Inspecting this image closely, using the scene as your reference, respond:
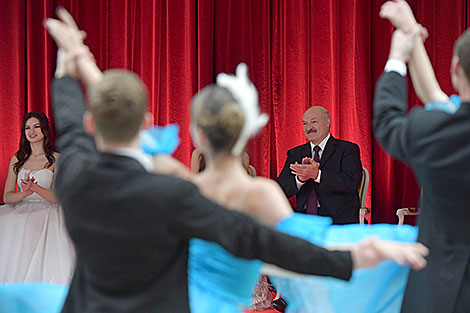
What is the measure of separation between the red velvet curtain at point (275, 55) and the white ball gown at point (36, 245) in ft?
4.46

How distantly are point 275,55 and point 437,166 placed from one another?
16.3 ft

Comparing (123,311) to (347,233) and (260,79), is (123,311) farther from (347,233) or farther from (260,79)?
(260,79)

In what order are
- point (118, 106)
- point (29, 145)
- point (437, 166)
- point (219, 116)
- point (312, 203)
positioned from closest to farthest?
point (118, 106)
point (219, 116)
point (437, 166)
point (312, 203)
point (29, 145)

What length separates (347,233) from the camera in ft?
6.33

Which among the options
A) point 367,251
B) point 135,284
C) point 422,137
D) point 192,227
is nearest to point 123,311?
point 135,284

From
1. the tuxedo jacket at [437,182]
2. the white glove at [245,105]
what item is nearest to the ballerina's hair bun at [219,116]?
the white glove at [245,105]

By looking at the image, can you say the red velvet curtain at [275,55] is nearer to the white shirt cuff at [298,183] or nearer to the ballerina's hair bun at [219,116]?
the white shirt cuff at [298,183]

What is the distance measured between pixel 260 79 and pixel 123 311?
17.1ft

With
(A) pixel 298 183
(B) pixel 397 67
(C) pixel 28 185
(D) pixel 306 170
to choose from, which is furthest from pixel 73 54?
(C) pixel 28 185

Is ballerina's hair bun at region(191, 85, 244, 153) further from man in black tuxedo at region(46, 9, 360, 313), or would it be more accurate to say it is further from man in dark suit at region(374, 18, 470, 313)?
man in dark suit at region(374, 18, 470, 313)

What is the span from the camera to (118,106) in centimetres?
137

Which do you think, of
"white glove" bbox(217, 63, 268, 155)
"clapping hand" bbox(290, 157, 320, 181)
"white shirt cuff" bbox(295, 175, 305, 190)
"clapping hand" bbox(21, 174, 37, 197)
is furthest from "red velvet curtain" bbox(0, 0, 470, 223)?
"white glove" bbox(217, 63, 268, 155)

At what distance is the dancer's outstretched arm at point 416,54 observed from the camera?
191 centimetres

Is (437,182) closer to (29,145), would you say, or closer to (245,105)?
(245,105)
